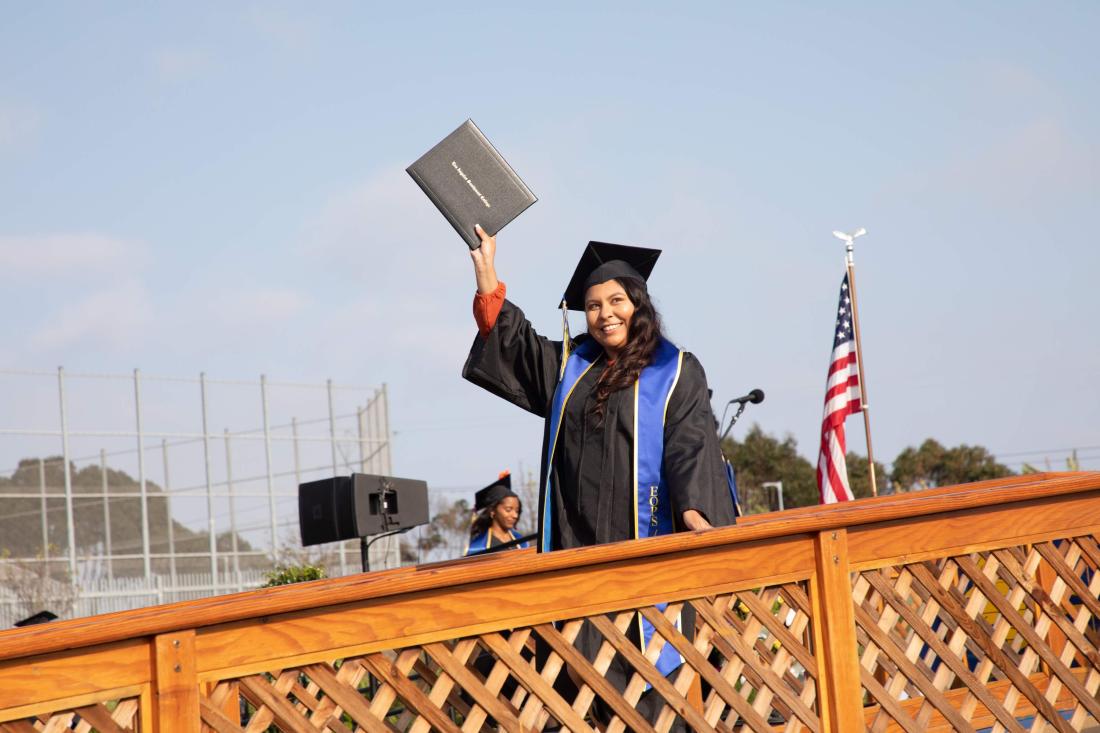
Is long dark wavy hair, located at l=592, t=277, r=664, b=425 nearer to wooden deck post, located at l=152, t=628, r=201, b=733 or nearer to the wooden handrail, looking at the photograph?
the wooden handrail

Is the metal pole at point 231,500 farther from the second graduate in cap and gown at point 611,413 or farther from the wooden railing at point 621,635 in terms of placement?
the wooden railing at point 621,635

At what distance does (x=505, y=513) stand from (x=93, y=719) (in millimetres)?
6422

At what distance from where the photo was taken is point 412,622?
8.82ft

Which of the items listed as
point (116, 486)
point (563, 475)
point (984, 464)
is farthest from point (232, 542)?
point (984, 464)

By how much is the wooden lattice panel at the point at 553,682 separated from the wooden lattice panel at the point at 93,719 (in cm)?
14

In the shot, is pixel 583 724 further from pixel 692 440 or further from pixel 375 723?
pixel 692 440

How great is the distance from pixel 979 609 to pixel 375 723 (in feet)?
5.54

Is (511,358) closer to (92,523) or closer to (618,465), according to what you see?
(618,465)

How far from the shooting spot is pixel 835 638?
305 centimetres

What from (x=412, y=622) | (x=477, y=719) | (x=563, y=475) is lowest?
(x=477, y=719)

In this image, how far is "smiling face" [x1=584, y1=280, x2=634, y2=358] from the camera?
3.86m

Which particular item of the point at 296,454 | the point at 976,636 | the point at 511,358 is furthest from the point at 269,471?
the point at 976,636

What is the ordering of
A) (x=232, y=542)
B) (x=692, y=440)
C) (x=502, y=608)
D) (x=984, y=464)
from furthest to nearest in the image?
(x=984, y=464) → (x=232, y=542) → (x=692, y=440) → (x=502, y=608)

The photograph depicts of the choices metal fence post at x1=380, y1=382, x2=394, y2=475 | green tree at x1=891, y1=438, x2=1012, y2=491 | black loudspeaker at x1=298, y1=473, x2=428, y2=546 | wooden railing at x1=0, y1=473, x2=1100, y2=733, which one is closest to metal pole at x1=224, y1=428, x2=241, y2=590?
metal fence post at x1=380, y1=382, x2=394, y2=475
